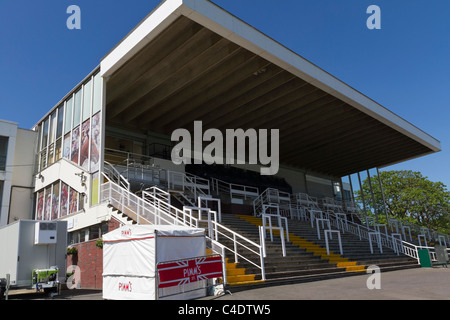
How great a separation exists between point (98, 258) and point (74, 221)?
3.93m

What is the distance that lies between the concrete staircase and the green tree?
24944mm

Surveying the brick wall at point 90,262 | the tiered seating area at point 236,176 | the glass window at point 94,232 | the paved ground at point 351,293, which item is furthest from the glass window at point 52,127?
the paved ground at point 351,293

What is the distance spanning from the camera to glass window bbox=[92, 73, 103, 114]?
17.5m

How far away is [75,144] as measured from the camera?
18.9m

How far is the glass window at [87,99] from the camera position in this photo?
60.0 ft

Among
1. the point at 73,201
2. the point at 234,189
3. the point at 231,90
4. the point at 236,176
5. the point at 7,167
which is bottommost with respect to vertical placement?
the point at 73,201

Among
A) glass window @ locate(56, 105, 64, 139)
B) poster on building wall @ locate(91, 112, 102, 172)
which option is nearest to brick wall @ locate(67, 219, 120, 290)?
poster on building wall @ locate(91, 112, 102, 172)

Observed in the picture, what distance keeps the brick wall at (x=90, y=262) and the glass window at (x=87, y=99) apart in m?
6.45

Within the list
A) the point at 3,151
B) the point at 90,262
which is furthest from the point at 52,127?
the point at 90,262

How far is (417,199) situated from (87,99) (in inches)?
1546

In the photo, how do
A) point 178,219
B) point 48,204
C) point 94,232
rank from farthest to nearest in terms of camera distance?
point 48,204, point 94,232, point 178,219

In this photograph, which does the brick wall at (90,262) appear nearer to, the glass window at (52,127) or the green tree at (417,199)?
the glass window at (52,127)

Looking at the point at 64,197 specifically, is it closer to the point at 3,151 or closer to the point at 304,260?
the point at 3,151

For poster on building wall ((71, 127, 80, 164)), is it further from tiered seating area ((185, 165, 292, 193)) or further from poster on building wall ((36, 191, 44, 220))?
tiered seating area ((185, 165, 292, 193))
